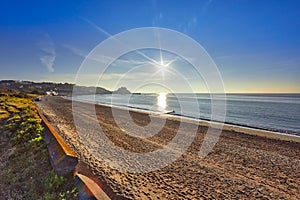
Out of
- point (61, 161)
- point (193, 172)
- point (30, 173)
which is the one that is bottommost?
point (193, 172)

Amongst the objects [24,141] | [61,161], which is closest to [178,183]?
[61,161]

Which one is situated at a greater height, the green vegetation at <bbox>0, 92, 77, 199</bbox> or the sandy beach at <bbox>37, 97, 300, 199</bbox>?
the green vegetation at <bbox>0, 92, 77, 199</bbox>

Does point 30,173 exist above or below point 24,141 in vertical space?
below

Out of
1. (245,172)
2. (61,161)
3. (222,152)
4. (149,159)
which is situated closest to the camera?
(61,161)

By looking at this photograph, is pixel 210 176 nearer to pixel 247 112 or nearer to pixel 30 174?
pixel 30 174

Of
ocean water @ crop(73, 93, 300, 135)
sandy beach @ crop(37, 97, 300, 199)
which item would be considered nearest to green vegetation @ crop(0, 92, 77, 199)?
sandy beach @ crop(37, 97, 300, 199)

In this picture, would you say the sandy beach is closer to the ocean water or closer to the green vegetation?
the green vegetation

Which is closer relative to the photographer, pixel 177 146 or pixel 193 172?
pixel 193 172

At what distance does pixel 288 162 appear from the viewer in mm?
8680

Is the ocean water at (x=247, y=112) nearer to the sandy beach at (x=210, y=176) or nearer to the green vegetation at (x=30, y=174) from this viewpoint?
the sandy beach at (x=210, y=176)

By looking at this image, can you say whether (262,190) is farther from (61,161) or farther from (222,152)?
(61,161)

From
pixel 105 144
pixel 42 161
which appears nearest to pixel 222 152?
pixel 105 144

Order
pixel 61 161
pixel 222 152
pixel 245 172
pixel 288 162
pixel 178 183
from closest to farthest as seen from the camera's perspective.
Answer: pixel 61 161
pixel 178 183
pixel 245 172
pixel 288 162
pixel 222 152

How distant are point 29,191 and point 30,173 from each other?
107cm
